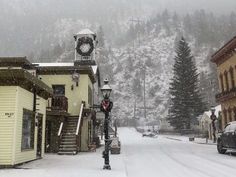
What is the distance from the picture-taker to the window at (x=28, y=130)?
61.7 feet

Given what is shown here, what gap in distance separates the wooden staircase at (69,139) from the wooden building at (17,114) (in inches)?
206

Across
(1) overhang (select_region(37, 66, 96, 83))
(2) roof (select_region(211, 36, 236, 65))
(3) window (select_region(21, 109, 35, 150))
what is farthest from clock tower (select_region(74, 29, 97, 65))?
(3) window (select_region(21, 109, 35, 150))

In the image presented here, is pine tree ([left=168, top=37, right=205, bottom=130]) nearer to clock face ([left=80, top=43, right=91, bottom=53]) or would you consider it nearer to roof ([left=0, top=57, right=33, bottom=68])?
clock face ([left=80, top=43, right=91, bottom=53])

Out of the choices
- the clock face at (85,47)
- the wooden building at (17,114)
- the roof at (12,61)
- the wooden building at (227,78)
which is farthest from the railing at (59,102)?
the wooden building at (227,78)

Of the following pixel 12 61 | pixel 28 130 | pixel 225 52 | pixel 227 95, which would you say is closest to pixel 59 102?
pixel 12 61

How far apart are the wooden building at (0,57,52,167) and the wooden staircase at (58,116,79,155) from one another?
5.23 meters

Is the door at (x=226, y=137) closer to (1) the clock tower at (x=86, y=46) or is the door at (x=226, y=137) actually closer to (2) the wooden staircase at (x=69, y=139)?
(2) the wooden staircase at (x=69, y=139)

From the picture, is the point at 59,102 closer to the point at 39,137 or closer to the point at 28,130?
the point at 39,137

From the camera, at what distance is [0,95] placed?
17.3 m

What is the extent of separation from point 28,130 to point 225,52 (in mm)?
26234

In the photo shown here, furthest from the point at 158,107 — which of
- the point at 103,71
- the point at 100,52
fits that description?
the point at 100,52

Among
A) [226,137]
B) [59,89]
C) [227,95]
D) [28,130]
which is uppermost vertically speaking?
[227,95]

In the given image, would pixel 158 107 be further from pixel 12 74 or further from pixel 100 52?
pixel 12 74

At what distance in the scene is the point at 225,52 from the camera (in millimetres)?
39562
